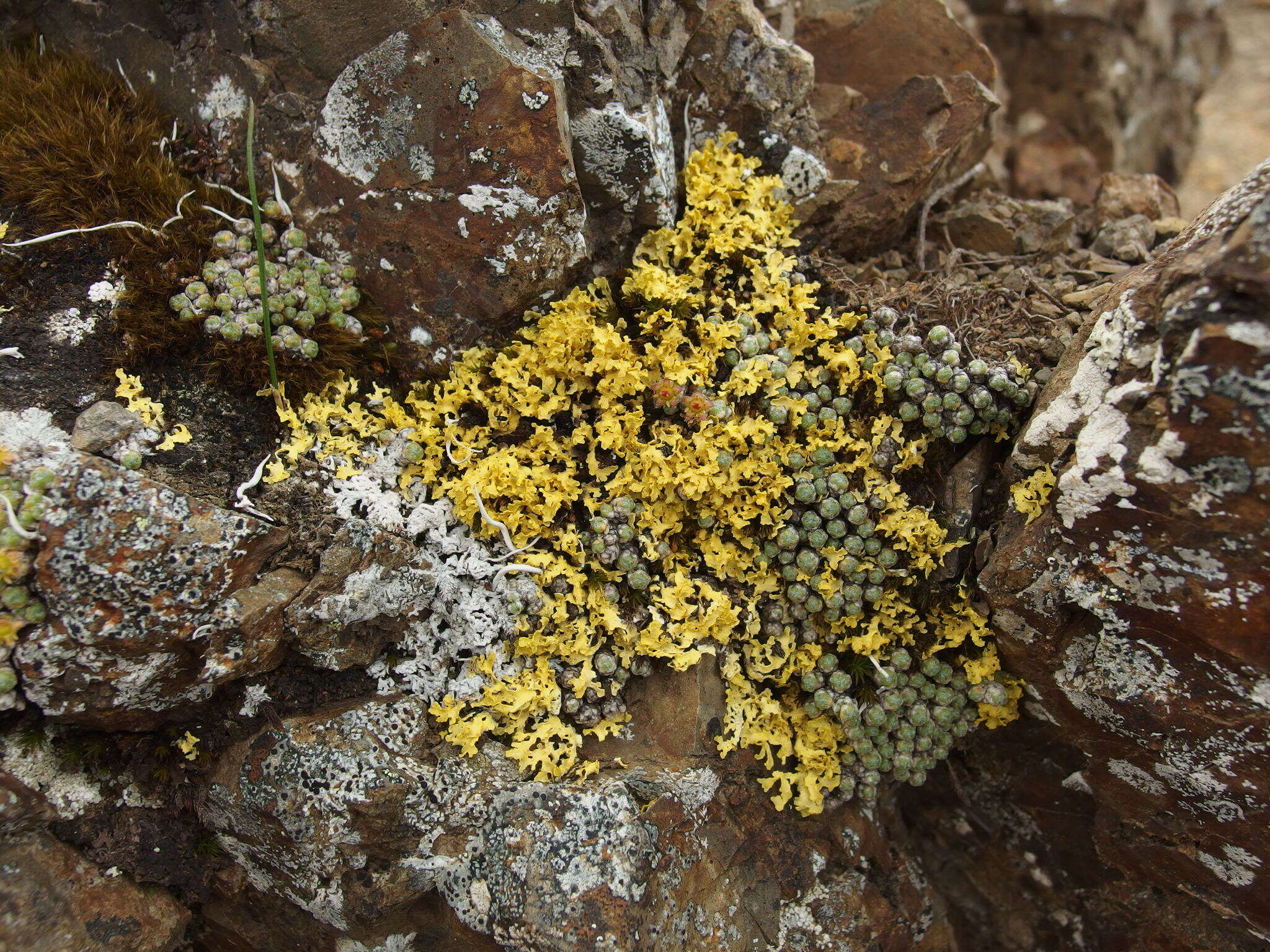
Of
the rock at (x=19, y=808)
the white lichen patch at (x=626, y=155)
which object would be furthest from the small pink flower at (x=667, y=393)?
the rock at (x=19, y=808)

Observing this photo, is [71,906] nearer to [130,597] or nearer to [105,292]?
[130,597]

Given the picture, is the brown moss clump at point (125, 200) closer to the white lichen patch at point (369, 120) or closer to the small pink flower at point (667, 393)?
the white lichen patch at point (369, 120)

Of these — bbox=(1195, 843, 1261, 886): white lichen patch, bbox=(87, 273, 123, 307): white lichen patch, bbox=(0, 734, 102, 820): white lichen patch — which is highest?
Result: bbox=(87, 273, 123, 307): white lichen patch

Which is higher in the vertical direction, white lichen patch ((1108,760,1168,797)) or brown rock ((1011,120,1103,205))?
brown rock ((1011,120,1103,205))

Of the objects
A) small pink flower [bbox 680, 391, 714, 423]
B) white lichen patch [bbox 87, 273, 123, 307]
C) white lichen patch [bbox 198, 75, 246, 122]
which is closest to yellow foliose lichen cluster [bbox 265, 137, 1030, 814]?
small pink flower [bbox 680, 391, 714, 423]

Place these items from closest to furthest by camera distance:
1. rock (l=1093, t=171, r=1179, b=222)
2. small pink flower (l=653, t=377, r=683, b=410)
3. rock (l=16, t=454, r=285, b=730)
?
rock (l=16, t=454, r=285, b=730) → small pink flower (l=653, t=377, r=683, b=410) → rock (l=1093, t=171, r=1179, b=222)

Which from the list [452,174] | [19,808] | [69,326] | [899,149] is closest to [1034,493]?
[899,149]

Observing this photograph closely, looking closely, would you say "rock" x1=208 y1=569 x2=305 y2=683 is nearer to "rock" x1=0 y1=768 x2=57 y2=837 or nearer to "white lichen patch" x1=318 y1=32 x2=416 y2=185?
"rock" x1=0 y1=768 x2=57 y2=837
